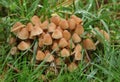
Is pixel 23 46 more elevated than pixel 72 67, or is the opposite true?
pixel 23 46

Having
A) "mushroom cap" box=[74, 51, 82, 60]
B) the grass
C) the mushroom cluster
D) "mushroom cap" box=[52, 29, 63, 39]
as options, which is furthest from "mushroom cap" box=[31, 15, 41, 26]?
"mushroom cap" box=[74, 51, 82, 60]

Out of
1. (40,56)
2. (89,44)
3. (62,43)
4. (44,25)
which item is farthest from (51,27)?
(89,44)

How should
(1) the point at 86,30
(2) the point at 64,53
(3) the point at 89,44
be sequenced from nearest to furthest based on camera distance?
(2) the point at 64,53, (3) the point at 89,44, (1) the point at 86,30

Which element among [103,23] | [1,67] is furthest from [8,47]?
[103,23]

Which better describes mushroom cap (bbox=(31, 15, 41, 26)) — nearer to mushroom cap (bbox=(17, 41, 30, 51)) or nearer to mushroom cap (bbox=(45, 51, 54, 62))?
mushroom cap (bbox=(17, 41, 30, 51))

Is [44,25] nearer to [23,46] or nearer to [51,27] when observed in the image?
[51,27]

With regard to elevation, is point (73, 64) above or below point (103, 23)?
below

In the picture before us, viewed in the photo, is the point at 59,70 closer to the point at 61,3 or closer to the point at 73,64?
the point at 73,64

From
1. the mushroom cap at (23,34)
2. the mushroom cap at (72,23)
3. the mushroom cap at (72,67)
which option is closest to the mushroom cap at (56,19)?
the mushroom cap at (72,23)
